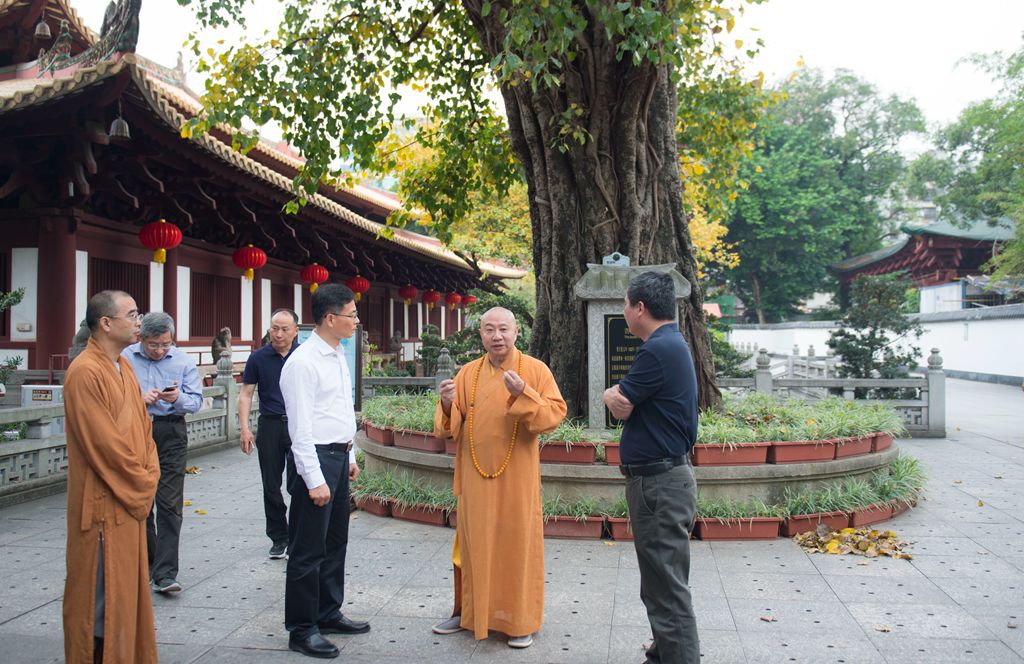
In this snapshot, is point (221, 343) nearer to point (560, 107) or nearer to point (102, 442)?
point (560, 107)

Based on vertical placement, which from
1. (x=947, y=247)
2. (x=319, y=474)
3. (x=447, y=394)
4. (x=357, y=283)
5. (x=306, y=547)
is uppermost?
(x=947, y=247)

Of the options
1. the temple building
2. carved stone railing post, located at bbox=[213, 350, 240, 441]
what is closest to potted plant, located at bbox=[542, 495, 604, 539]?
the temple building

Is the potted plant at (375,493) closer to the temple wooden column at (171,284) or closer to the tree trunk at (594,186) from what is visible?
the tree trunk at (594,186)

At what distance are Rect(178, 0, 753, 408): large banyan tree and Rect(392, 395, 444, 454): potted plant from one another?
4.10 feet

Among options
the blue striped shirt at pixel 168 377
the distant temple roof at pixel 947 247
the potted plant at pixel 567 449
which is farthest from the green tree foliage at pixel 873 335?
the distant temple roof at pixel 947 247

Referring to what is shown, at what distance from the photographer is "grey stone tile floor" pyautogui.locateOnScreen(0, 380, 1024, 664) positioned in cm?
390

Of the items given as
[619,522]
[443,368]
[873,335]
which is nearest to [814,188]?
[873,335]

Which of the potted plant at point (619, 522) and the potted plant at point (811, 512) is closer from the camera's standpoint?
the potted plant at point (619, 522)

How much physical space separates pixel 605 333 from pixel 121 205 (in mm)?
7888

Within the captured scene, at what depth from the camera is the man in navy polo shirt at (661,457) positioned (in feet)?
11.1

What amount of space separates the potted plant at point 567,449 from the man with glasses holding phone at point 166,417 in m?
2.52

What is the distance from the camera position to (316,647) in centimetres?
382

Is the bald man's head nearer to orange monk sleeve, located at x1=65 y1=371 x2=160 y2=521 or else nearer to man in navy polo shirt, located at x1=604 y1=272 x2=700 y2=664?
man in navy polo shirt, located at x1=604 y1=272 x2=700 y2=664

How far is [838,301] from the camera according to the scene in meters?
42.4
